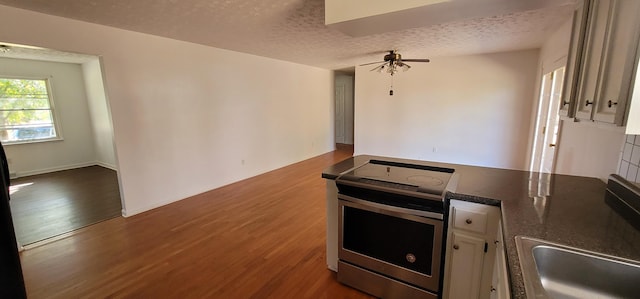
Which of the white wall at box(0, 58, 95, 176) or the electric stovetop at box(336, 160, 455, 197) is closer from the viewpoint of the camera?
the electric stovetop at box(336, 160, 455, 197)

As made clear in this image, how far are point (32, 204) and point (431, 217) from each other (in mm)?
5385

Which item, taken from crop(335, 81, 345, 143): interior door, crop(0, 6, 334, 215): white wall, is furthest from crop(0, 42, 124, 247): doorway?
crop(335, 81, 345, 143): interior door

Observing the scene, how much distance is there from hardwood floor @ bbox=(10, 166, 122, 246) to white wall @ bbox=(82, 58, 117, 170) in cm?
63

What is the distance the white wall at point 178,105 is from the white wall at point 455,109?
2.19 metres

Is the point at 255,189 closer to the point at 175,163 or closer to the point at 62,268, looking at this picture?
the point at 175,163

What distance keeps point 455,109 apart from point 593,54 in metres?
4.38

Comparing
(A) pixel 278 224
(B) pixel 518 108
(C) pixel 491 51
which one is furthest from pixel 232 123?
(B) pixel 518 108

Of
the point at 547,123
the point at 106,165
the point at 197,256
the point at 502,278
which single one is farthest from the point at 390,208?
the point at 106,165

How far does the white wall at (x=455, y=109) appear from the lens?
16.1 feet

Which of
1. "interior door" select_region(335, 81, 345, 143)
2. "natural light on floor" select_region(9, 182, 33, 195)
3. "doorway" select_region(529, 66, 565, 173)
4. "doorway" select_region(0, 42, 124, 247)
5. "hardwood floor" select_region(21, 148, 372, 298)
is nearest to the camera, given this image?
"hardwood floor" select_region(21, 148, 372, 298)

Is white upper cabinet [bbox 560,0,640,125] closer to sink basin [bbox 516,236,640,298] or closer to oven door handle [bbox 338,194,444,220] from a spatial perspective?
sink basin [bbox 516,236,640,298]

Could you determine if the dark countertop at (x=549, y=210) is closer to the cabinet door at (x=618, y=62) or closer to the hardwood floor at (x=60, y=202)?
the cabinet door at (x=618, y=62)

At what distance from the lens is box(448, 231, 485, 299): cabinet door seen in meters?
1.59

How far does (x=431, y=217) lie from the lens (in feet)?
5.32
